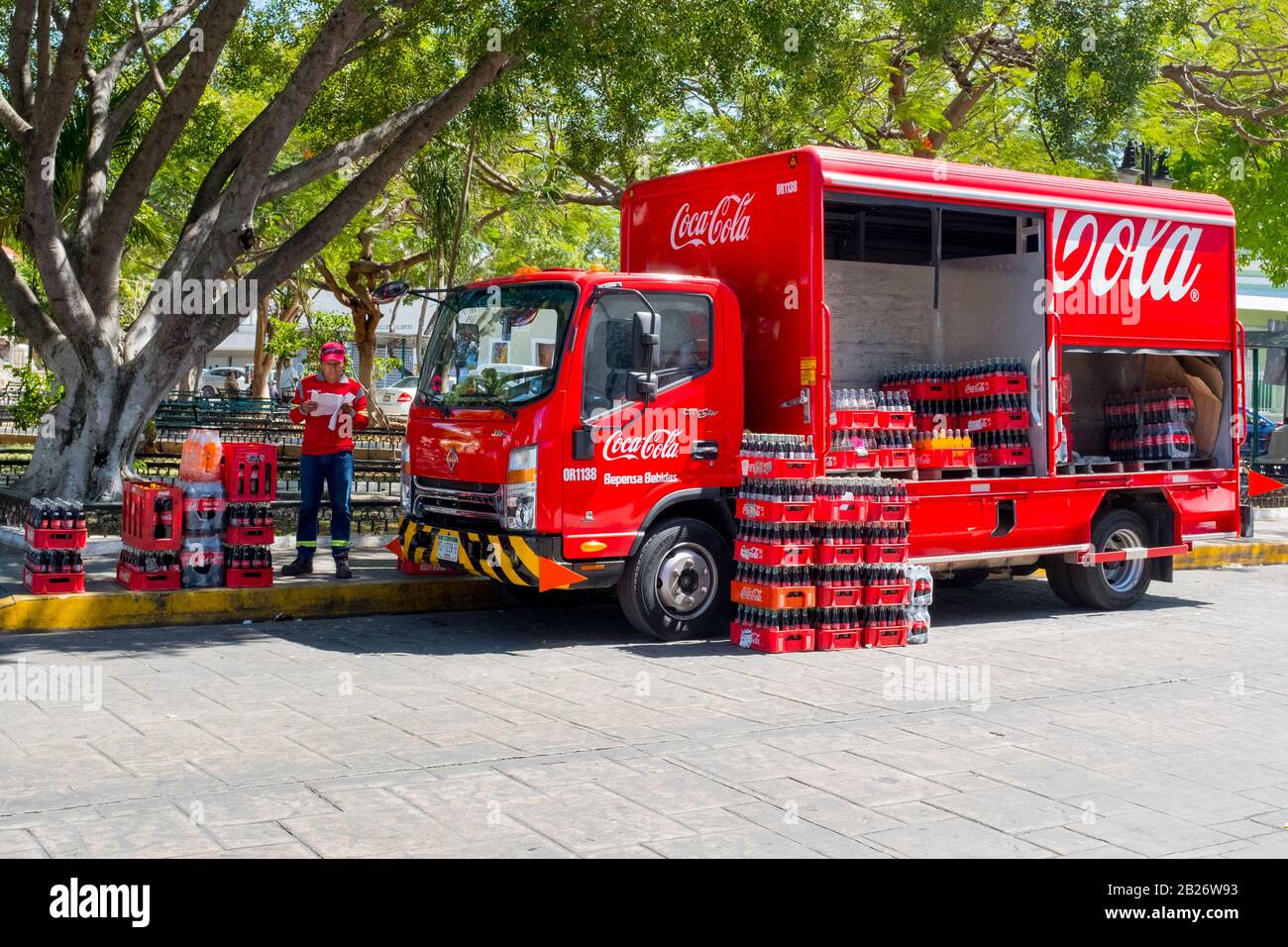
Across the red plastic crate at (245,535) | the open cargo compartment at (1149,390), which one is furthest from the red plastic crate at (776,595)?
the open cargo compartment at (1149,390)

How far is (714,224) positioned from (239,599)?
4.71 meters

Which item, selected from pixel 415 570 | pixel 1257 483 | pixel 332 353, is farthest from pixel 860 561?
pixel 1257 483

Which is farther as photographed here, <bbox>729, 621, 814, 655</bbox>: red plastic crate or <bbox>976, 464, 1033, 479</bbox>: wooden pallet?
<bbox>976, 464, 1033, 479</bbox>: wooden pallet

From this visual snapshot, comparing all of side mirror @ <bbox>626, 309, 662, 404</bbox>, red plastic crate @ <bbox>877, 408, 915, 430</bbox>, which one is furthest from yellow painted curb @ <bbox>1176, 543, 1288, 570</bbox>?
side mirror @ <bbox>626, 309, 662, 404</bbox>

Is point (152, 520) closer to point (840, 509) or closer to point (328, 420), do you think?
point (328, 420)

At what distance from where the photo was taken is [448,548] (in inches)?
400

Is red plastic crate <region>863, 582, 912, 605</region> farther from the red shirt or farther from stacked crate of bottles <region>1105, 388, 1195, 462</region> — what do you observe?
the red shirt

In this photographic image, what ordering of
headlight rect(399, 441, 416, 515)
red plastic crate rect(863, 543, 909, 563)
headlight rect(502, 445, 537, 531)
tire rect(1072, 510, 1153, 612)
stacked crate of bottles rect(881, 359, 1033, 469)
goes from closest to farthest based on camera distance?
headlight rect(502, 445, 537, 531)
red plastic crate rect(863, 543, 909, 563)
headlight rect(399, 441, 416, 515)
stacked crate of bottles rect(881, 359, 1033, 469)
tire rect(1072, 510, 1153, 612)

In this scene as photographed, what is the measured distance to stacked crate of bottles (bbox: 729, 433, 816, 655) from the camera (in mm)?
9836

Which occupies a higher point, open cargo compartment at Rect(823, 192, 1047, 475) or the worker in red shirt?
open cargo compartment at Rect(823, 192, 1047, 475)

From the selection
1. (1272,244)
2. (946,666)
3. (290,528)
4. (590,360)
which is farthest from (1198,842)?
(1272,244)

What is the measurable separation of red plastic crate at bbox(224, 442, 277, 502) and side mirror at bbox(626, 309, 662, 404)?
294 centimetres

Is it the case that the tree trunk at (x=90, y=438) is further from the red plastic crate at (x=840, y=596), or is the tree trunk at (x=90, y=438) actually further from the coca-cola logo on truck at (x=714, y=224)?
the red plastic crate at (x=840, y=596)

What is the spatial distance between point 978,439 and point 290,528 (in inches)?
295
